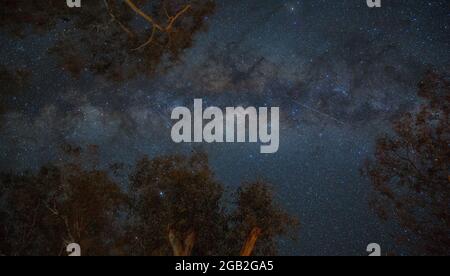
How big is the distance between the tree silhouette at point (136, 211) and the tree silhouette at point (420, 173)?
2214 millimetres

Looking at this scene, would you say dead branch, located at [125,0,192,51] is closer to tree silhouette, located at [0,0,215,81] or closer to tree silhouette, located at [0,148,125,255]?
tree silhouette, located at [0,0,215,81]

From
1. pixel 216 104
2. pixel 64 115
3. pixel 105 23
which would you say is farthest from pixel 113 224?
pixel 105 23

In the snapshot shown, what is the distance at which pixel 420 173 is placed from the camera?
34.2ft

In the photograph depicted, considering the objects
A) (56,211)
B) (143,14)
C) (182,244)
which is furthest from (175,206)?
(143,14)

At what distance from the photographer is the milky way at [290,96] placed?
1034cm

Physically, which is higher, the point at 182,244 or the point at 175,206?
the point at 175,206

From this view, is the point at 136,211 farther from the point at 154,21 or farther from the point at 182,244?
the point at 154,21

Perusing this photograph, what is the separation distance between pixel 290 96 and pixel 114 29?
3885 mm

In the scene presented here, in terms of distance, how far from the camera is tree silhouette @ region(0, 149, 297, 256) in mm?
10578

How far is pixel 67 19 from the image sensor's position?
1057 cm

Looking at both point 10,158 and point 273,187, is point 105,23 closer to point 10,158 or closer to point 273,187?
point 10,158

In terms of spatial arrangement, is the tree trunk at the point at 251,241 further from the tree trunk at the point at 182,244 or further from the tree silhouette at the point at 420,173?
the tree silhouette at the point at 420,173

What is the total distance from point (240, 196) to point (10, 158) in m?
4.78
